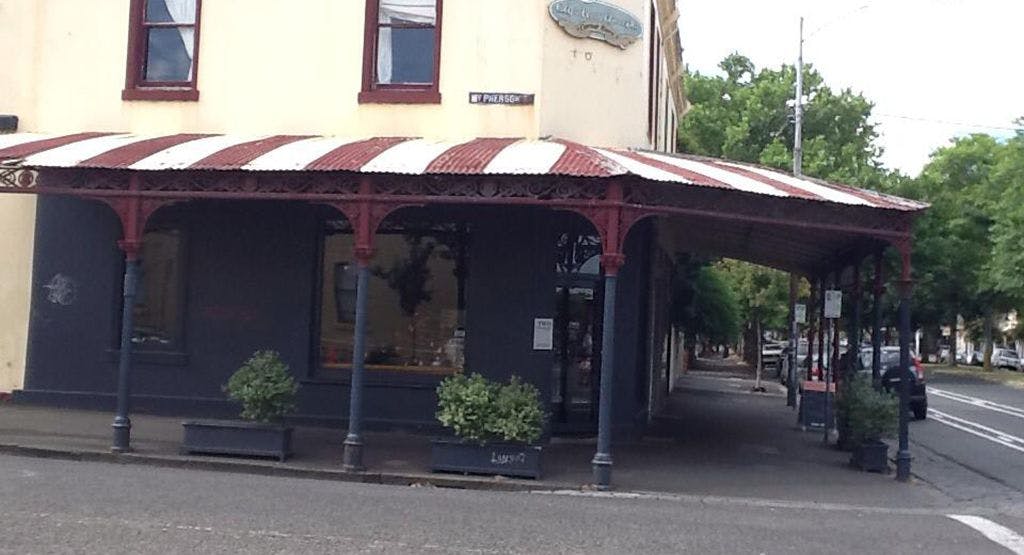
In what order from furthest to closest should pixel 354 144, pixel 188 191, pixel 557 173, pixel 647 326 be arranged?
pixel 647 326 → pixel 354 144 → pixel 188 191 → pixel 557 173

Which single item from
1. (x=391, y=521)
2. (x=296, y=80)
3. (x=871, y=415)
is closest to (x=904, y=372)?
(x=871, y=415)

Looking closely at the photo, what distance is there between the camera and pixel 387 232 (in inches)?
666

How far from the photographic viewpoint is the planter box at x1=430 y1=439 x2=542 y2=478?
523 inches

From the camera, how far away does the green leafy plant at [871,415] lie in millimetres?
15477

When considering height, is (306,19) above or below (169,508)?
above

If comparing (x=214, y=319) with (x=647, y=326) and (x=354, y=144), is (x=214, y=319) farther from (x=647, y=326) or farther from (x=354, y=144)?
(x=647, y=326)

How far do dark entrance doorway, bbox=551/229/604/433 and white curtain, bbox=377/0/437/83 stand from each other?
11.3 ft

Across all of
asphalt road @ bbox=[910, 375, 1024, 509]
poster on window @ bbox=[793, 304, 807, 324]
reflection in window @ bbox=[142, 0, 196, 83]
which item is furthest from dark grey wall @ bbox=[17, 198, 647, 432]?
poster on window @ bbox=[793, 304, 807, 324]

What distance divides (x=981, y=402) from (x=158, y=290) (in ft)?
83.2

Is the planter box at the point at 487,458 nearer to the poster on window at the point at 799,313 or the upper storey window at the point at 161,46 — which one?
the upper storey window at the point at 161,46

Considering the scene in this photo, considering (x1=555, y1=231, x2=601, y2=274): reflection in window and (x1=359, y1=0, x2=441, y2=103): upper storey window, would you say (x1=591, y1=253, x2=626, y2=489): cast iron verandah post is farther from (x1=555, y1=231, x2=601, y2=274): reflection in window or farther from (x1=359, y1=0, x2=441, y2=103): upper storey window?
(x1=359, y1=0, x2=441, y2=103): upper storey window

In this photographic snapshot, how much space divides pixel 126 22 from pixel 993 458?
14489mm

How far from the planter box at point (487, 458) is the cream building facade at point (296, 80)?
4708 mm

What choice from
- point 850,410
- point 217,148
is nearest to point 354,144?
point 217,148
